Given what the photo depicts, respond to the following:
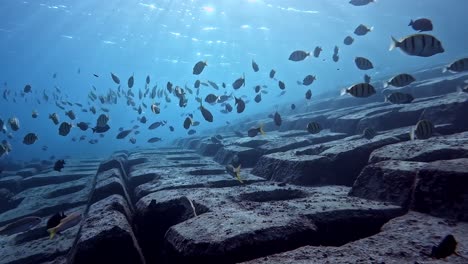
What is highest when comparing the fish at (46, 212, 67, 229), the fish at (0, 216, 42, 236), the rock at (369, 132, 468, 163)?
the rock at (369, 132, 468, 163)

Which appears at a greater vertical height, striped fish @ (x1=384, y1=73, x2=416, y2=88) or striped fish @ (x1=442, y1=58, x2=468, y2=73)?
striped fish @ (x1=442, y1=58, x2=468, y2=73)

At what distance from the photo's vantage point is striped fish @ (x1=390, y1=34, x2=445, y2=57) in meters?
4.82

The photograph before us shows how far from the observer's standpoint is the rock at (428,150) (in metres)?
4.27

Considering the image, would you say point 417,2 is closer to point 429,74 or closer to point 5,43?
point 429,74

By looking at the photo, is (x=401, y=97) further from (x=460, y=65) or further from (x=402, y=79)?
(x=460, y=65)

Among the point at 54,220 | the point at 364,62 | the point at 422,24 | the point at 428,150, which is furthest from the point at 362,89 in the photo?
the point at 54,220

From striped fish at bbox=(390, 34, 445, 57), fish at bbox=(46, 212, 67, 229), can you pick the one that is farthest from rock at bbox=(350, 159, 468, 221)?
fish at bbox=(46, 212, 67, 229)

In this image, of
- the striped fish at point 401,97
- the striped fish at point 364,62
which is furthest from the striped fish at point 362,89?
the striped fish at point 364,62

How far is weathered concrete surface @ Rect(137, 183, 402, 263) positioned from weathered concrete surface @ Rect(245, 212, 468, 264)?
216mm

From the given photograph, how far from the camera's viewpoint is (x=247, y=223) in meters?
3.15

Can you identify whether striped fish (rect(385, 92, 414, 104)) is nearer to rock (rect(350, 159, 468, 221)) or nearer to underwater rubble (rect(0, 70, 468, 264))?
underwater rubble (rect(0, 70, 468, 264))

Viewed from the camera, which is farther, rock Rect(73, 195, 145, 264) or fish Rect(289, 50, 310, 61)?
fish Rect(289, 50, 310, 61)

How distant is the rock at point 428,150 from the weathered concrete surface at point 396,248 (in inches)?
63.1

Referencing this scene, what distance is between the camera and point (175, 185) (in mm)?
5895
